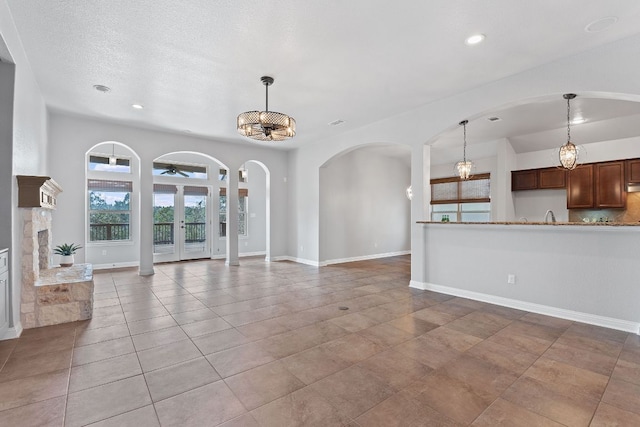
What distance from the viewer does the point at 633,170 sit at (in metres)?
6.23

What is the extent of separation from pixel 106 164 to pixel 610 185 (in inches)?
454

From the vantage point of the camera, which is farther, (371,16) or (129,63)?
(129,63)

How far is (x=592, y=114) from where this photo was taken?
220 inches

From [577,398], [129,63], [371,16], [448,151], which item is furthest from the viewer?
[448,151]

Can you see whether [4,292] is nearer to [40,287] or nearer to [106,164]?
[40,287]

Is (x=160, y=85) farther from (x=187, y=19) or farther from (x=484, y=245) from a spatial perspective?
(x=484, y=245)

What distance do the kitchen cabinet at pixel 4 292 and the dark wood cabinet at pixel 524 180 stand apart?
30.7ft

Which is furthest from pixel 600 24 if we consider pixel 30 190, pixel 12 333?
pixel 12 333

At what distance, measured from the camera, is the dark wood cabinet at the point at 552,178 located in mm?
7031

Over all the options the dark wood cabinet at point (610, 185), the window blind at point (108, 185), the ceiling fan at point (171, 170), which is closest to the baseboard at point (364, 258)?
the ceiling fan at point (171, 170)

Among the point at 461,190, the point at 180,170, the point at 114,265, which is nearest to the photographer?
the point at 114,265

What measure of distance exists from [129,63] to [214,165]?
528 cm

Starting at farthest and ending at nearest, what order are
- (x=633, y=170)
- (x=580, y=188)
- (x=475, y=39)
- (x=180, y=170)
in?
1. (x=180, y=170)
2. (x=580, y=188)
3. (x=633, y=170)
4. (x=475, y=39)

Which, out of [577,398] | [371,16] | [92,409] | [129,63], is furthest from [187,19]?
[577,398]
